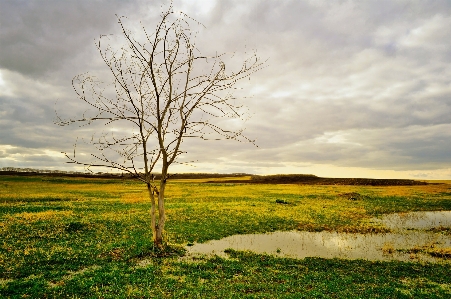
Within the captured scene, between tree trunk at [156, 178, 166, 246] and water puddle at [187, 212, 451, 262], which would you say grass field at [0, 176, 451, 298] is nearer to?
tree trunk at [156, 178, 166, 246]

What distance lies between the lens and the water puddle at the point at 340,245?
19203 mm

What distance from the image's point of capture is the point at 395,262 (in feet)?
56.3

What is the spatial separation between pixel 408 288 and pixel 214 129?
11.9 m

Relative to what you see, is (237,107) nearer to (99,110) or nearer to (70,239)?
(99,110)

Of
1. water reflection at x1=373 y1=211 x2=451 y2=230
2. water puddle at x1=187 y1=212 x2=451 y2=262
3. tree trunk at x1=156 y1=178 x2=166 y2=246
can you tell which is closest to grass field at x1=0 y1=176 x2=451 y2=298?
tree trunk at x1=156 y1=178 x2=166 y2=246

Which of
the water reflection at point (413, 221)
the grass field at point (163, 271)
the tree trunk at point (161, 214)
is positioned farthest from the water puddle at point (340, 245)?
the water reflection at point (413, 221)

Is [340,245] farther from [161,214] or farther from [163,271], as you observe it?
[163,271]

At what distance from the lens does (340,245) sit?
2211 cm

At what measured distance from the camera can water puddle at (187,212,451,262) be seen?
1920cm

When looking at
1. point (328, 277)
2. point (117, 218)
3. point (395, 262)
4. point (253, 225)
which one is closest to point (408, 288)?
point (328, 277)

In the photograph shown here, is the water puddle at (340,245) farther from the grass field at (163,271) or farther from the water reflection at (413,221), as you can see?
the water reflection at (413,221)

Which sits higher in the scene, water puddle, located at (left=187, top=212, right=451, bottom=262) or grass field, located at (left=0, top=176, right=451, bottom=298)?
grass field, located at (left=0, top=176, right=451, bottom=298)

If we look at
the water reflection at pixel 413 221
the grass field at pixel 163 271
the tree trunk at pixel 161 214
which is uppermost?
the tree trunk at pixel 161 214

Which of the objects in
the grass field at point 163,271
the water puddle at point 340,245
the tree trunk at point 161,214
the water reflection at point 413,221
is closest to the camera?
the grass field at point 163,271
